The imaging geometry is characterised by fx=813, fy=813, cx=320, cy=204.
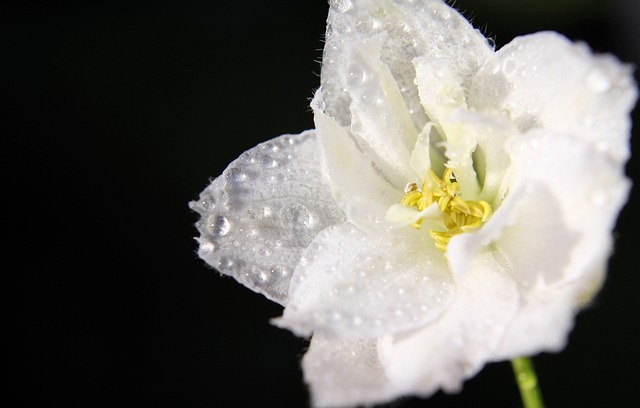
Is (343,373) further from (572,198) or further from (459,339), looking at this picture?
(572,198)

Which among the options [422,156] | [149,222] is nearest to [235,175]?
[422,156]

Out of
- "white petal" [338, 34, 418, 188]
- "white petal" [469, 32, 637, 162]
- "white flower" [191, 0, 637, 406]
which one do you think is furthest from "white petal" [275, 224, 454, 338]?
"white petal" [469, 32, 637, 162]

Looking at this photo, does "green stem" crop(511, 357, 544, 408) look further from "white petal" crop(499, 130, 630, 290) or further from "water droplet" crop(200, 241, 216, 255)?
"water droplet" crop(200, 241, 216, 255)

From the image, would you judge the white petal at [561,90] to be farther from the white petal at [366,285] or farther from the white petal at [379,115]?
the white petal at [366,285]

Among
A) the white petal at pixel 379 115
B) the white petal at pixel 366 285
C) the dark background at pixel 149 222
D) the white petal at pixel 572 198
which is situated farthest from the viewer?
the dark background at pixel 149 222

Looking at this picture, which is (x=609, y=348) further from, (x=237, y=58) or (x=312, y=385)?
(x=312, y=385)

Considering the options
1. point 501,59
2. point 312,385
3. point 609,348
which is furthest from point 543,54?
point 609,348

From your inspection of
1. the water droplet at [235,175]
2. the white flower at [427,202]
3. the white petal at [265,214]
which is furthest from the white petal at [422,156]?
the water droplet at [235,175]
